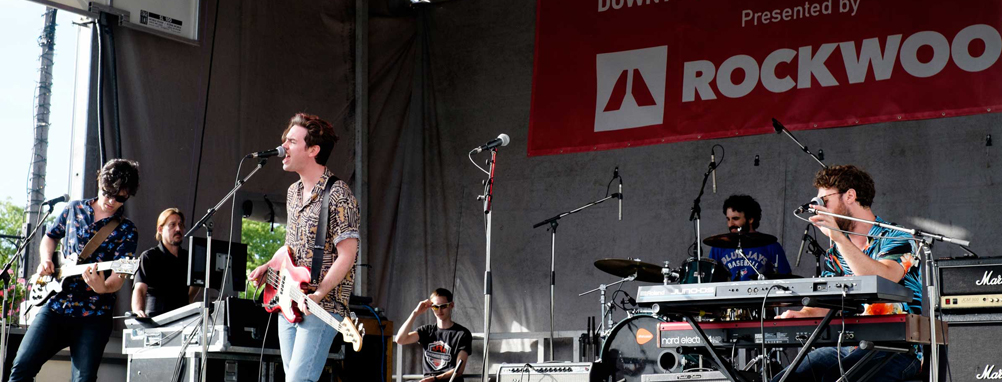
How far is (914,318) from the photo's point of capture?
3342mm

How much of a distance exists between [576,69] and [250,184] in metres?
2.82

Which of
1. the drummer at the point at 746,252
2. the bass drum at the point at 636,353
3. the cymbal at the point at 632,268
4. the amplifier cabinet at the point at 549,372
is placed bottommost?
the amplifier cabinet at the point at 549,372

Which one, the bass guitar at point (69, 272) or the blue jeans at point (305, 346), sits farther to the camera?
the bass guitar at point (69, 272)

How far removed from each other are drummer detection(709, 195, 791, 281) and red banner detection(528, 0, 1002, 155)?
0.94 meters

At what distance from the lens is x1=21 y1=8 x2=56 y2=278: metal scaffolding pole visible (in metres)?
6.31

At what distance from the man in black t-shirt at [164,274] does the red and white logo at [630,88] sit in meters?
3.48

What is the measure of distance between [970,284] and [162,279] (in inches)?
174

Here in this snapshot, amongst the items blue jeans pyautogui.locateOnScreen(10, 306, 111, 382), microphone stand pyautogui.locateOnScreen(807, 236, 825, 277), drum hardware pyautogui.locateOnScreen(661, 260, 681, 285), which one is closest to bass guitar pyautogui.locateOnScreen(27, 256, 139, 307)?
blue jeans pyautogui.locateOnScreen(10, 306, 111, 382)

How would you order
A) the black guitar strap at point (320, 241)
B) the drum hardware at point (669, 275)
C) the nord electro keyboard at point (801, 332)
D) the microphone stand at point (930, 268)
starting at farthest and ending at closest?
1. the drum hardware at point (669, 275)
2. the black guitar strap at point (320, 241)
3. the nord electro keyboard at point (801, 332)
4. the microphone stand at point (930, 268)

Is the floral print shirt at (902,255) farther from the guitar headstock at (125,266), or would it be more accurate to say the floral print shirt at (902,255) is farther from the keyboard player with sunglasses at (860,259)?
the guitar headstock at (125,266)

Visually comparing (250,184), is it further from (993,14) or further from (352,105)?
(993,14)

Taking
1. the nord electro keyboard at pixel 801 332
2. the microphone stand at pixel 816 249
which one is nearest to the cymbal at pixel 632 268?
the microphone stand at pixel 816 249

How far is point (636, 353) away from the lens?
5707 mm

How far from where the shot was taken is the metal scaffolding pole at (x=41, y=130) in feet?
20.7
